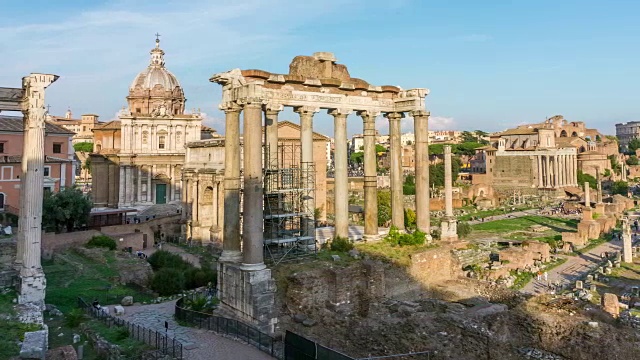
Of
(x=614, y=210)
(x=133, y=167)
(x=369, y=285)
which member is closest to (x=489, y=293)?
(x=369, y=285)

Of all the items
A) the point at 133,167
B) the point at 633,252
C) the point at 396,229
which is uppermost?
the point at 133,167

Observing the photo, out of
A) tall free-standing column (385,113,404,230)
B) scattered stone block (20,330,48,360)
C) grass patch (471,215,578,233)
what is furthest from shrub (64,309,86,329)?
grass patch (471,215,578,233)

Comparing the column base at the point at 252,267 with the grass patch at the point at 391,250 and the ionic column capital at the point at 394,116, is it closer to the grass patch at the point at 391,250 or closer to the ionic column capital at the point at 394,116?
the grass patch at the point at 391,250

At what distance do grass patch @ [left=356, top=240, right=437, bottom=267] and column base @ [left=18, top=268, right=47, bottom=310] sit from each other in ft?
28.7

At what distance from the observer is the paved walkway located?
1059 cm

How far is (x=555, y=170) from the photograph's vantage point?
7894cm

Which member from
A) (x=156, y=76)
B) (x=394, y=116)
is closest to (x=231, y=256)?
(x=394, y=116)

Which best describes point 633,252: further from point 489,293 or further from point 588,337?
point 588,337

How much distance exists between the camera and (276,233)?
45.8 feet

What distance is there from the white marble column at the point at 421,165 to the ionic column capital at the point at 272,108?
15.3 ft

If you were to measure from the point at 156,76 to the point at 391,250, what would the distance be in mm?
34164

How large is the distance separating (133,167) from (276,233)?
29158 mm

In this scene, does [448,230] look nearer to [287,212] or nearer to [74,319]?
[287,212]

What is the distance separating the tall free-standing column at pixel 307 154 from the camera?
14459 mm
